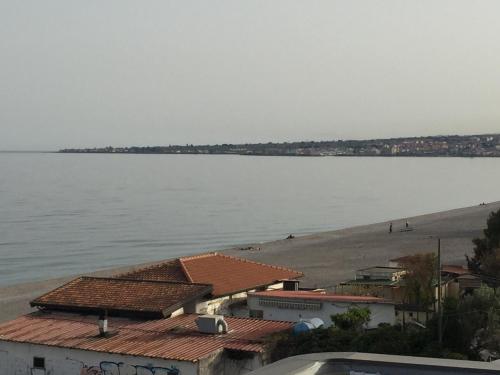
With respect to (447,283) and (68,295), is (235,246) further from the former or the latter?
(68,295)

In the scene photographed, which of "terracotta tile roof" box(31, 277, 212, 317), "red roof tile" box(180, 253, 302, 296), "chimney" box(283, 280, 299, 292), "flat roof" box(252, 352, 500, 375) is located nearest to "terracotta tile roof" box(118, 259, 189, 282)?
"red roof tile" box(180, 253, 302, 296)

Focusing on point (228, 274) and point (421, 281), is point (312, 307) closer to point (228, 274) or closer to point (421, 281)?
point (228, 274)

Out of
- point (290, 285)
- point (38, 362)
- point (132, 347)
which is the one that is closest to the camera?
point (132, 347)

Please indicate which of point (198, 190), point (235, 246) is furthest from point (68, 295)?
point (198, 190)

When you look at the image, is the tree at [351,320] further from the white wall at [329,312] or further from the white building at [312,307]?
the white wall at [329,312]

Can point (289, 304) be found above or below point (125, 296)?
below

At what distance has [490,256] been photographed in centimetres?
2673

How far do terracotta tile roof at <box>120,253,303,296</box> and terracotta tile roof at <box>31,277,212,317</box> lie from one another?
1677mm

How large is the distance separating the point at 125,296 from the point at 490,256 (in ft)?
47.9

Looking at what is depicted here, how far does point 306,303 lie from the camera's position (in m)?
17.6

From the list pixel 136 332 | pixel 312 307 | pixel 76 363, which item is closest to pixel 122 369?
pixel 76 363

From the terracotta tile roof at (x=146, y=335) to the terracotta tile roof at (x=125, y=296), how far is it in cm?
30

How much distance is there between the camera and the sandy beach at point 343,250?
121ft

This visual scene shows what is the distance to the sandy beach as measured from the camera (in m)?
36.9
